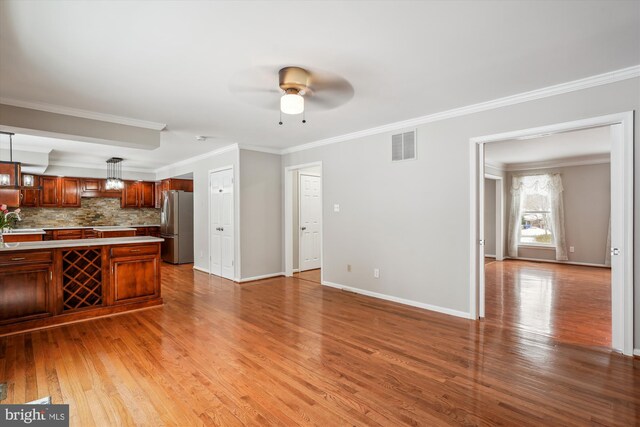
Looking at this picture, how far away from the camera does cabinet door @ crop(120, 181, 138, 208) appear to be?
858 centimetres

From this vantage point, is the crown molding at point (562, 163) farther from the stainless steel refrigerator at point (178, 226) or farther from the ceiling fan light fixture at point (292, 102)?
the stainless steel refrigerator at point (178, 226)

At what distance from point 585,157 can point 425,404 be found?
7.80 m

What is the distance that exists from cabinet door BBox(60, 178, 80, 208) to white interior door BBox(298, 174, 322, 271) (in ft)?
19.1

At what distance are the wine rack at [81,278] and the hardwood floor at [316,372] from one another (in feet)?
1.21

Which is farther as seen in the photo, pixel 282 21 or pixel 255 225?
pixel 255 225

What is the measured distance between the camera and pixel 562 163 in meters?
7.51

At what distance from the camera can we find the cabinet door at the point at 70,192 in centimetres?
771

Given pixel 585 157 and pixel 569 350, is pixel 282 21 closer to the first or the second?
pixel 569 350

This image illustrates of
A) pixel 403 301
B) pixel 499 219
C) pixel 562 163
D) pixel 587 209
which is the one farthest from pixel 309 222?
pixel 587 209

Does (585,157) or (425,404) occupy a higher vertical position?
(585,157)

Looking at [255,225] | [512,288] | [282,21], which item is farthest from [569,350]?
[255,225]

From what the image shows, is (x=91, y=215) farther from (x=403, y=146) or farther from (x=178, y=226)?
(x=403, y=146)

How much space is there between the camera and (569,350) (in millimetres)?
2887

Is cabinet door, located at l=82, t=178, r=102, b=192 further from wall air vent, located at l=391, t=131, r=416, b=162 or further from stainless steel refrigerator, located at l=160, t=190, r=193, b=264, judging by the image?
wall air vent, located at l=391, t=131, r=416, b=162
